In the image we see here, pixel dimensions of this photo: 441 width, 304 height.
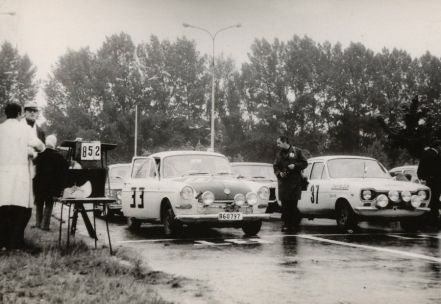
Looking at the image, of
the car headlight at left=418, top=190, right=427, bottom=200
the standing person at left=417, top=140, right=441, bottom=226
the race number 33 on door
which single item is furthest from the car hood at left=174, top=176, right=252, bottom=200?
the standing person at left=417, top=140, right=441, bottom=226

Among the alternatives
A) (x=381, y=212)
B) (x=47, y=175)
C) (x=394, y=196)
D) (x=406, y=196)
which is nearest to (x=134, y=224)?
(x=47, y=175)

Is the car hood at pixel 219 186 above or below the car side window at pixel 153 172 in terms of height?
below

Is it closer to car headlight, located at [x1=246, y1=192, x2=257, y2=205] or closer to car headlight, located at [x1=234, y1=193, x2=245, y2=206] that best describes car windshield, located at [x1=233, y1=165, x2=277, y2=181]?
car headlight, located at [x1=246, y1=192, x2=257, y2=205]

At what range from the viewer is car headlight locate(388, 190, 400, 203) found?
1268cm

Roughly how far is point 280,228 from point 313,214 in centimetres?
103

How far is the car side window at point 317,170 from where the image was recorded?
14.5 metres

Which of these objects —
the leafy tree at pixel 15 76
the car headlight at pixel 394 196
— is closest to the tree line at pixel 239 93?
the leafy tree at pixel 15 76

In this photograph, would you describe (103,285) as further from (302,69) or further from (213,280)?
(302,69)

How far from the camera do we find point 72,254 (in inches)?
308

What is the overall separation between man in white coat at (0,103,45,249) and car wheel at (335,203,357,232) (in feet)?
22.8

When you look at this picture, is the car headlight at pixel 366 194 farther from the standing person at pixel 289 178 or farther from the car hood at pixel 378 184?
the standing person at pixel 289 178

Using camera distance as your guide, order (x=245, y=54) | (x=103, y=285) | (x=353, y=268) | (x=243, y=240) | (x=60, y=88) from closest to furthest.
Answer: (x=103, y=285), (x=353, y=268), (x=243, y=240), (x=60, y=88), (x=245, y=54)

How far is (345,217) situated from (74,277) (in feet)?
26.1

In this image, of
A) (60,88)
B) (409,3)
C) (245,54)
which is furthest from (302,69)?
(409,3)
